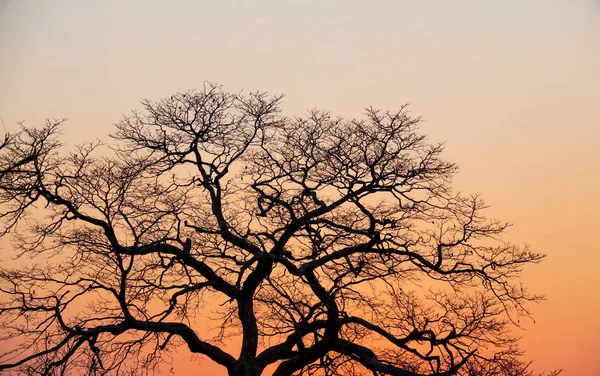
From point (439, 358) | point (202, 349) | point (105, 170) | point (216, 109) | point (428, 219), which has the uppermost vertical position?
point (216, 109)

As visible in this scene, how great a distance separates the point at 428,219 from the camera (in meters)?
15.3

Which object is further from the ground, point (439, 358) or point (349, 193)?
point (349, 193)

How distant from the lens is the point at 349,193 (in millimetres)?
14992

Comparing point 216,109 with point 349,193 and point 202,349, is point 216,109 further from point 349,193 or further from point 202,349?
point 202,349

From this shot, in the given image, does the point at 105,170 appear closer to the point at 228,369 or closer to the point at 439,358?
the point at 228,369

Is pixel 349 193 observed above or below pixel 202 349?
above

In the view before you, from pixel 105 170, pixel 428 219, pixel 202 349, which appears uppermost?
pixel 105 170

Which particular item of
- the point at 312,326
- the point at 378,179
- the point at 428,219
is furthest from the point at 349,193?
the point at 312,326

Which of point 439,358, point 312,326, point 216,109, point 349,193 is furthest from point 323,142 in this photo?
point 439,358

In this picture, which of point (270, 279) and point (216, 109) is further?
point (216, 109)

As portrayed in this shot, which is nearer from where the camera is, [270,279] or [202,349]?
[270,279]

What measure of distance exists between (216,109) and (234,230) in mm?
2415

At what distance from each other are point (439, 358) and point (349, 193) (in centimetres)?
346

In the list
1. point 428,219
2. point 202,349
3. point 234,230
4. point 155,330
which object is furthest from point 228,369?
point 428,219
